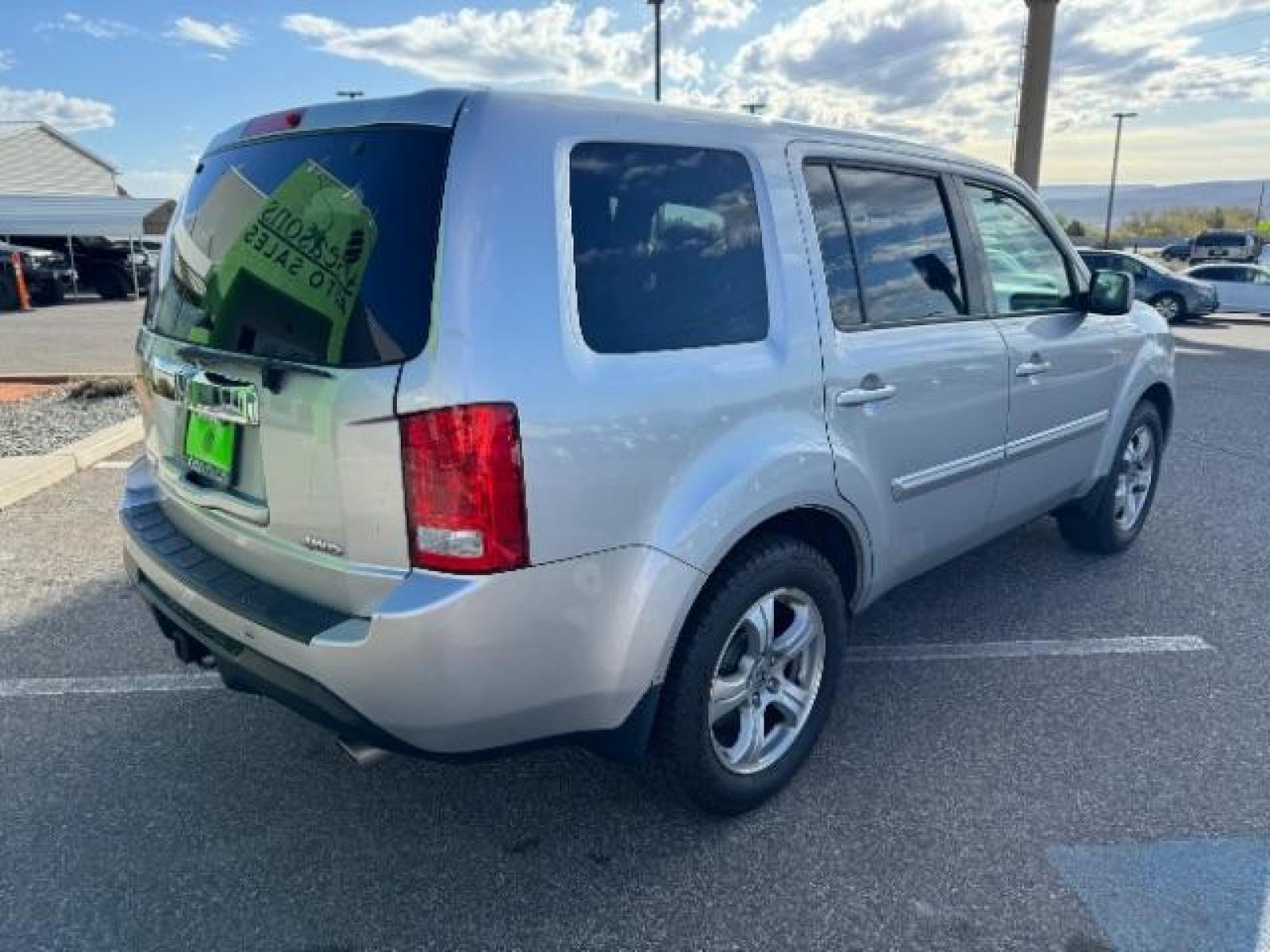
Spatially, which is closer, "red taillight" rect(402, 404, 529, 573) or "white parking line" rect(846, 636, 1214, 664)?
"red taillight" rect(402, 404, 529, 573)

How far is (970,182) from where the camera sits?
333 centimetres

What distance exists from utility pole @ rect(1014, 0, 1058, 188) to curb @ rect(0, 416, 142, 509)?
16.6m

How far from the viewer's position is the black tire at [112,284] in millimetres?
24453

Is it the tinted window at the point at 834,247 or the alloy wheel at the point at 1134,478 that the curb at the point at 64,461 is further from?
the alloy wheel at the point at 1134,478

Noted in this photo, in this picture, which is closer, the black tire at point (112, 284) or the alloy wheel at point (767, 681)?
the alloy wheel at point (767, 681)

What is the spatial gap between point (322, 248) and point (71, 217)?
31957 mm

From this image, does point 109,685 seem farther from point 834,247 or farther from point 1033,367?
point 1033,367

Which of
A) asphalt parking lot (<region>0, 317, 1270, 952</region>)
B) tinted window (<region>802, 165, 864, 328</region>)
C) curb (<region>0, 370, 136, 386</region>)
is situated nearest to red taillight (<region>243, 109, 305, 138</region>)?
tinted window (<region>802, 165, 864, 328</region>)

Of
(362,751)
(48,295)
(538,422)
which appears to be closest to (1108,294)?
(538,422)

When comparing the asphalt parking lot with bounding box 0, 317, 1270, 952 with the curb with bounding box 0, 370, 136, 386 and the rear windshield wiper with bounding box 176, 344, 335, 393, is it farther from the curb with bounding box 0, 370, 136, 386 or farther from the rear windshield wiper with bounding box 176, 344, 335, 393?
the curb with bounding box 0, 370, 136, 386

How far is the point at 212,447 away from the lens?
2275mm

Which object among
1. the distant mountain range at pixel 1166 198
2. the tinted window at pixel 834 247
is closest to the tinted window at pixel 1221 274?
the tinted window at pixel 834 247

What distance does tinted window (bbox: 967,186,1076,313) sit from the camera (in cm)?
335

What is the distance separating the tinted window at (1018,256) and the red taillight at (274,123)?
2.33 metres
